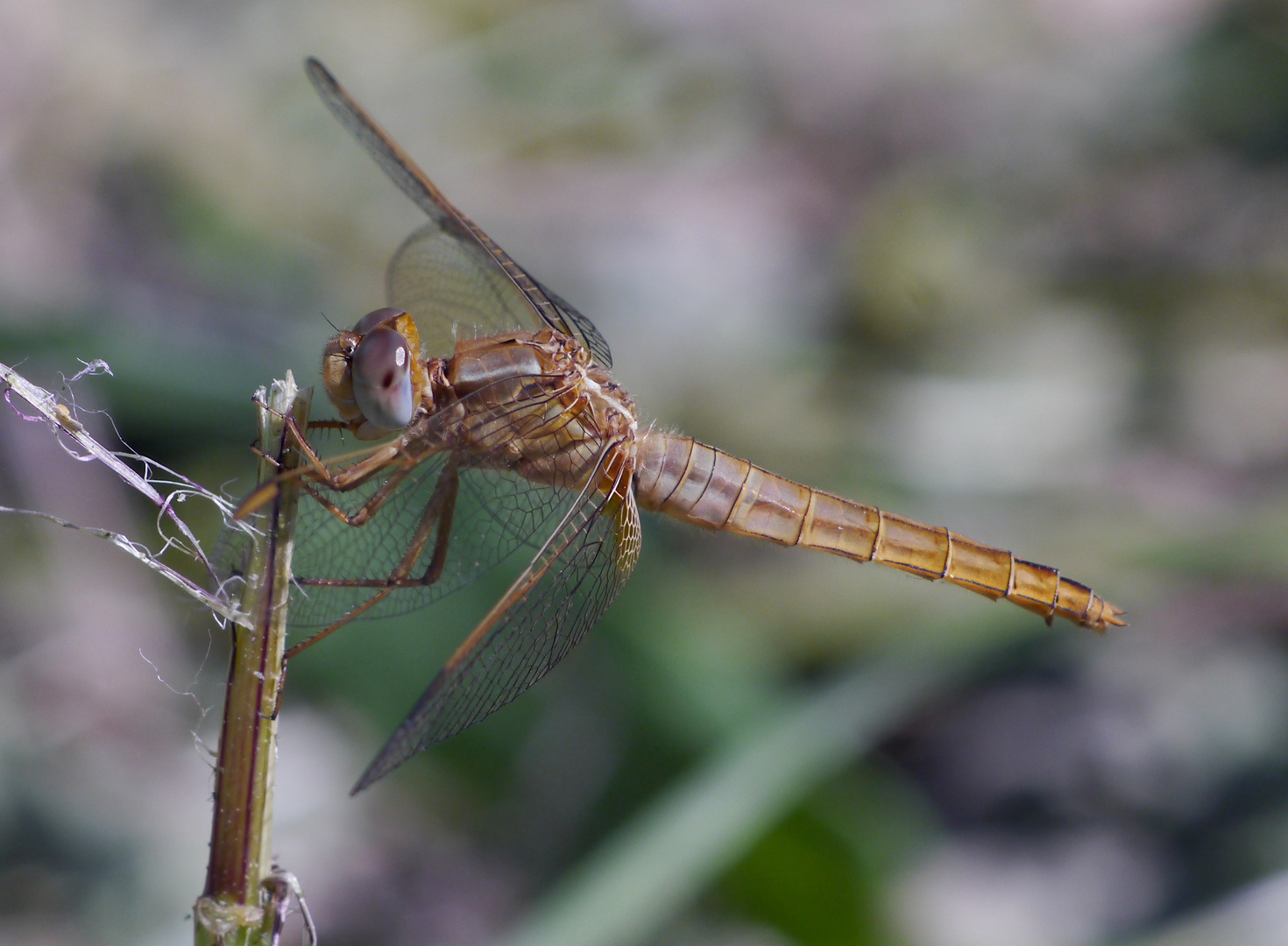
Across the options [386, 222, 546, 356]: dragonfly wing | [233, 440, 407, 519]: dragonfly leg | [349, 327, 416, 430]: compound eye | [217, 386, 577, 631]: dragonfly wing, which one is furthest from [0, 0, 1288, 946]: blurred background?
[386, 222, 546, 356]: dragonfly wing

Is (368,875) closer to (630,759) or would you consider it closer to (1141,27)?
(630,759)

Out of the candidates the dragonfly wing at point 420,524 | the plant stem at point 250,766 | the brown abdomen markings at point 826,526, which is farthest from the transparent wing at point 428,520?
the plant stem at point 250,766

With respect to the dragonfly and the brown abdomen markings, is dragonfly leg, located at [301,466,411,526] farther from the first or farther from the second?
the brown abdomen markings

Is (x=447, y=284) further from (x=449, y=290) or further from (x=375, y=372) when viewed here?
(x=375, y=372)

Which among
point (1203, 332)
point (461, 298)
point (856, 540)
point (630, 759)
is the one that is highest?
point (1203, 332)

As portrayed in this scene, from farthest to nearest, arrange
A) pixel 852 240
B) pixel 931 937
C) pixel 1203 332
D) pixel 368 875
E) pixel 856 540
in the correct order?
pixel 852 240 → pixel 1203 332 → pixel 368 875 → pixel 931 937 → pixel 856 540

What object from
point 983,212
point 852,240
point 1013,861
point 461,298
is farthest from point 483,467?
point 983,212

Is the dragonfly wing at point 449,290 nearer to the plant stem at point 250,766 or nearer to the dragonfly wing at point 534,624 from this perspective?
the dragonfly wing at point 534,624
